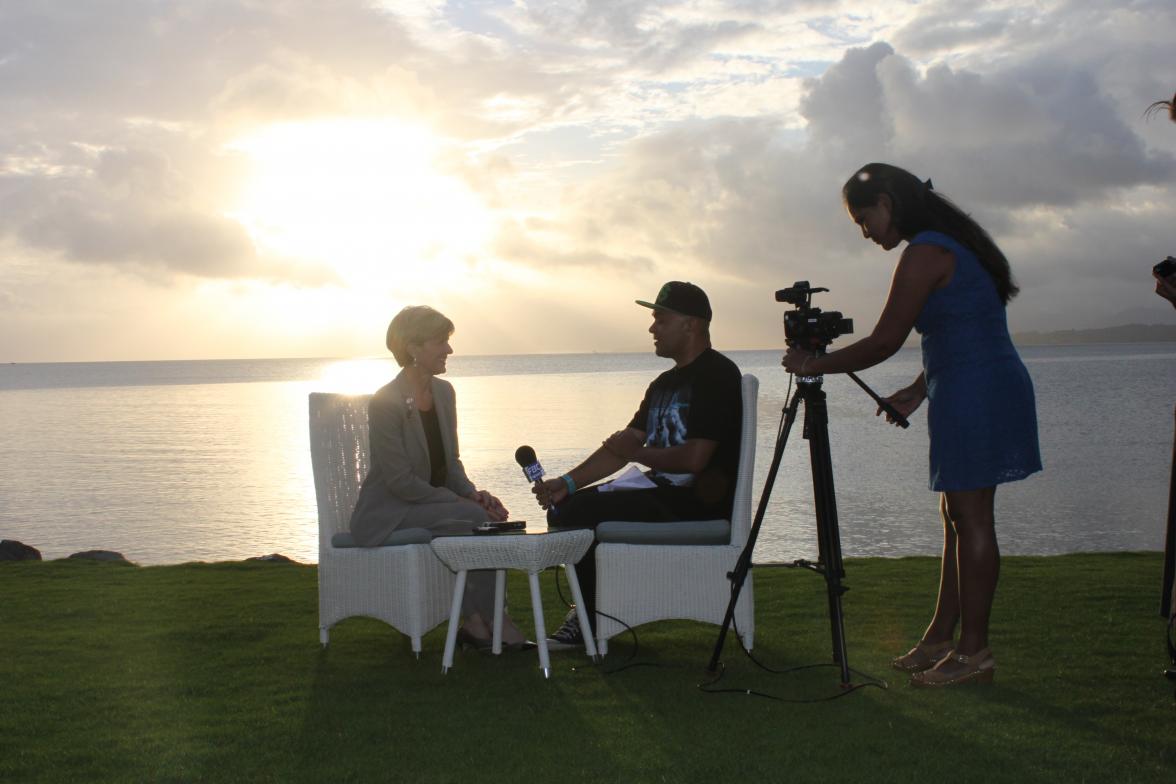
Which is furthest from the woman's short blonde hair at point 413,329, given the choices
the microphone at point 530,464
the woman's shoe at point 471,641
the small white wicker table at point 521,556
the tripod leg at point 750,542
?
the tripod leg at point 750,542

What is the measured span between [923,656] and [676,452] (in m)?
1.35

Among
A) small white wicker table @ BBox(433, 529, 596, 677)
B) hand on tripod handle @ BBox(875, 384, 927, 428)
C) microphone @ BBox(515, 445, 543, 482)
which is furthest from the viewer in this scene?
microphone @ BBox(515, 445, 543, 482)

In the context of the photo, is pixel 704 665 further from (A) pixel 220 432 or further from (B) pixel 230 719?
(A) pixel 220 432

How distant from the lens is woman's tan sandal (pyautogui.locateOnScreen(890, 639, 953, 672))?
4.46 m

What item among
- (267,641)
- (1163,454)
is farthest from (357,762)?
(1163,454)

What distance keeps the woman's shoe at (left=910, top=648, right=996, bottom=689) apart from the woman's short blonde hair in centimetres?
267

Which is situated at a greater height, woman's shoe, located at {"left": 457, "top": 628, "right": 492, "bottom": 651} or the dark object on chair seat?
the dark object on chair seat

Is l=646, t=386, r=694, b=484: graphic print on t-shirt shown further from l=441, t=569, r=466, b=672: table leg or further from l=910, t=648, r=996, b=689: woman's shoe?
l=910, t=648, r=996, b=689: woman's shoe

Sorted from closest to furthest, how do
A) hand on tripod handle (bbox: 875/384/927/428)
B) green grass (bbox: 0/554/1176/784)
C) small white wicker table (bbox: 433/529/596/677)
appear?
green grass (bbox: 0/554/1176/784) → hand on tripod handle (bbox: 875/384/927/428) → small white wicker table (bbox: 433/529/596/677)

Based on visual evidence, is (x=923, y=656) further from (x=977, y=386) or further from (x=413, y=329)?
(x=413, y=329)

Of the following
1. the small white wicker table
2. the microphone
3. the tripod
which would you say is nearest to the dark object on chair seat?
the small white wicker table

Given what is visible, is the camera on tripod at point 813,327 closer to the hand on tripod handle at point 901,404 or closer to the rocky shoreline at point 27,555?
the hand on tripod handle at point 901,404

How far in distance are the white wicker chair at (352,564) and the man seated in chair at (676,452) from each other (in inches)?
23.5

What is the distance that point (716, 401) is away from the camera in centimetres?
502
